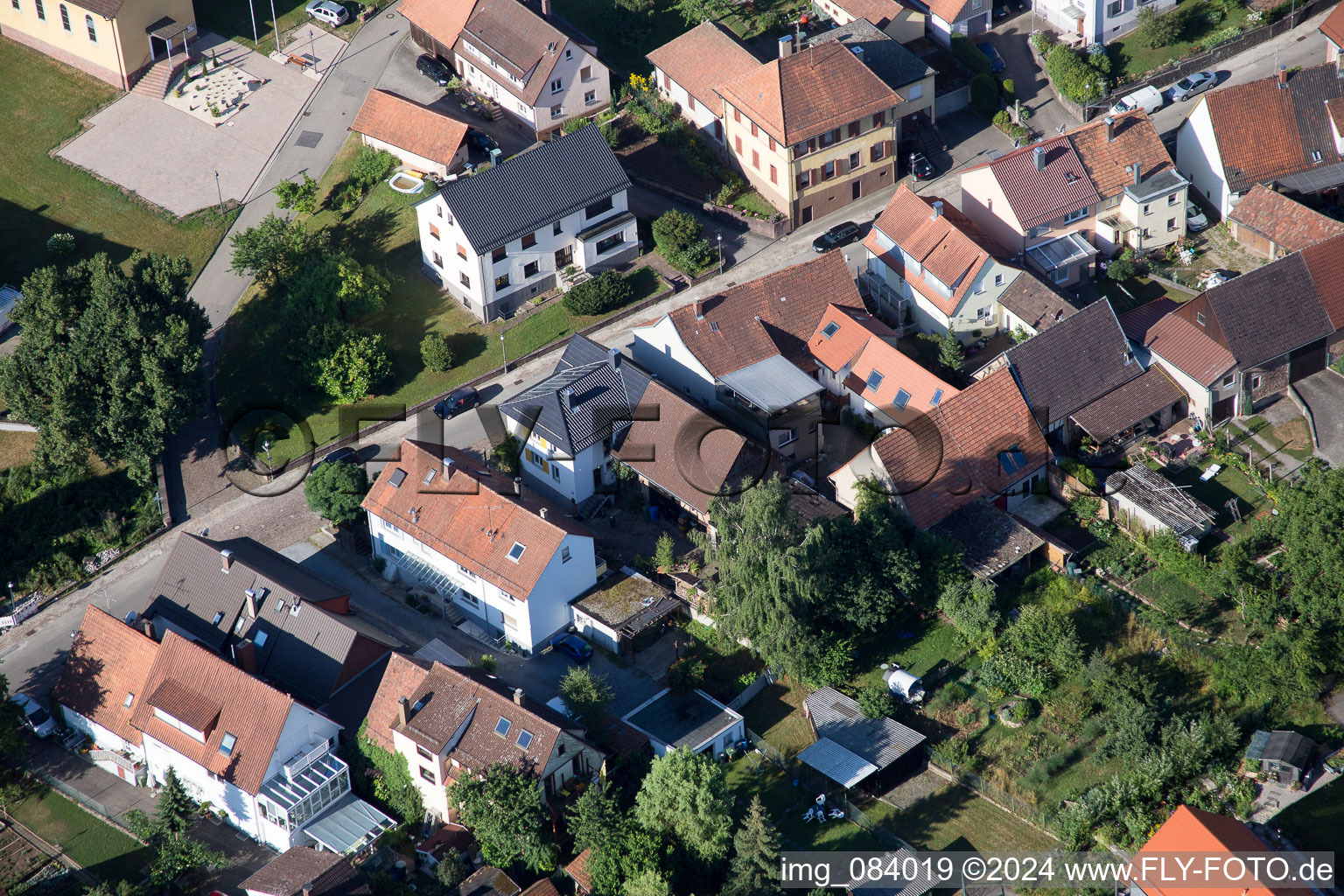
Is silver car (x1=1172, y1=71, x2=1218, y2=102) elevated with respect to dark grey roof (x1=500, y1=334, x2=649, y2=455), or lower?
elevated

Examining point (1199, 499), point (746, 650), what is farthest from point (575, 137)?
point (1199, 499)

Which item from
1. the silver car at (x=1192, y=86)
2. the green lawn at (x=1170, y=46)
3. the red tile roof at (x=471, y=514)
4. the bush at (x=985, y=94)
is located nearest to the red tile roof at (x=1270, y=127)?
the silver car at (x=1192, y=86)

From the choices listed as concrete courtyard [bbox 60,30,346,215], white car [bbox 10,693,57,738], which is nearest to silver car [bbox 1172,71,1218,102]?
concrete courtyard [bbox 60,30,346,215]

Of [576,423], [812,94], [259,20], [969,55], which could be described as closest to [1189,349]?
[812,94]

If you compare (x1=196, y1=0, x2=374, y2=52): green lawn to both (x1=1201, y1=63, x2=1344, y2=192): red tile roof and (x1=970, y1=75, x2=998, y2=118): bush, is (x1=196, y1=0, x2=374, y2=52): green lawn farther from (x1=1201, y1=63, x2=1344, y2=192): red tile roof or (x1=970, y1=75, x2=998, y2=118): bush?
(x1=1201, y1=63, x2=1344, y2=192): red tile roof

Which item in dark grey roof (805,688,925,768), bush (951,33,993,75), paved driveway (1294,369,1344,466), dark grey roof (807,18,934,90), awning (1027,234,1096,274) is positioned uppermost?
dark grey roof (807,18,934,90)

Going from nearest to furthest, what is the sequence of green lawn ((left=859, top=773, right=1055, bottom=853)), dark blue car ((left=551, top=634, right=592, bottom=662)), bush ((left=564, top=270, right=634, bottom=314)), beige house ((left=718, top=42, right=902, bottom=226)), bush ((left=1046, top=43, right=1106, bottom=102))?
green lawn ((left=859, top=773, right=1055, bottom=853)) → dark blue car ((left=551, top=634, right=592, bottom=662)) → bush ((left=564, top=270, right=634, bottom=314)) → beige house ((left=718, top=42, right=902, bottom=226)) → bush ((left=1046, top=43, right=1106, bottom=102))

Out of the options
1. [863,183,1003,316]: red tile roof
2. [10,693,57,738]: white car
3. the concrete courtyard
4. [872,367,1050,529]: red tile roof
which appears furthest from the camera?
the concrete courtyard

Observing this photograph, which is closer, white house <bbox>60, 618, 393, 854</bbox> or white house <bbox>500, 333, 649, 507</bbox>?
white house <bbox>60, 618, 393, 854</bbox>
